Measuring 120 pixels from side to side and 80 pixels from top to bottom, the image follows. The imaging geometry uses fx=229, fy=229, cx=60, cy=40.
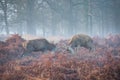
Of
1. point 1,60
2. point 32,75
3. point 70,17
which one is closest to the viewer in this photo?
point 32,75

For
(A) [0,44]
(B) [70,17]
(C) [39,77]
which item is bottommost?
(C) [39,77]

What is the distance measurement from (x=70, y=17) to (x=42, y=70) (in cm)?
2949

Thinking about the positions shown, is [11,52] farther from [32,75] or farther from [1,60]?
[32,75]

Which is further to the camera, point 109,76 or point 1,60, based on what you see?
point 1,60

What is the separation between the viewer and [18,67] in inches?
479

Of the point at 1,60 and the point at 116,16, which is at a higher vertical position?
the point at 116,16

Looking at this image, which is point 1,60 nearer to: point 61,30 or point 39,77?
point 39,77

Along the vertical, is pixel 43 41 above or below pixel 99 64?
above

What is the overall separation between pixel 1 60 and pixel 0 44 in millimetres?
3192

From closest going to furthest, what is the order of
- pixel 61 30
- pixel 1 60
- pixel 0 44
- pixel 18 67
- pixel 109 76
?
pixel 109 76 < pixel 18 67 < pixel 1 60 < pixel 0 44 < pixel 61 30

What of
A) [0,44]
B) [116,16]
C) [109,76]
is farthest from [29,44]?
[116,16]

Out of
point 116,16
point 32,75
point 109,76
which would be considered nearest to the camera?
point 109,76

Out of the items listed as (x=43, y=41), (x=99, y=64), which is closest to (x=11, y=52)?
(x=43, y=41)

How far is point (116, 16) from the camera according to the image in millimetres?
54406
